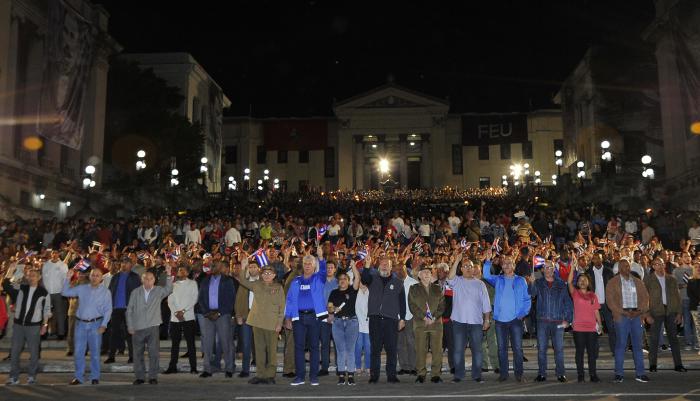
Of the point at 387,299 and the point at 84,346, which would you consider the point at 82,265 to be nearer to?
the point at 84,346

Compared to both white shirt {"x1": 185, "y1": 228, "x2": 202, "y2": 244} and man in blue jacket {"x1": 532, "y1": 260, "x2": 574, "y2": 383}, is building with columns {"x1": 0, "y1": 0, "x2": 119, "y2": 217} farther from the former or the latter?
man in blue jacket {"x1": 532, "y1": 260, "x2": 574, "y2": 383}

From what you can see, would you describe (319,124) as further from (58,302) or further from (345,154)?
(58,302)

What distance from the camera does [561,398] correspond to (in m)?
9.10

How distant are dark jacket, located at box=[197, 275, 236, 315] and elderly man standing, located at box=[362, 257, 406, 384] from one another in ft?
8.39

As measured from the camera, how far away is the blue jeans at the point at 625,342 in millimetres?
10570

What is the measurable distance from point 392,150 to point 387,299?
79.1m

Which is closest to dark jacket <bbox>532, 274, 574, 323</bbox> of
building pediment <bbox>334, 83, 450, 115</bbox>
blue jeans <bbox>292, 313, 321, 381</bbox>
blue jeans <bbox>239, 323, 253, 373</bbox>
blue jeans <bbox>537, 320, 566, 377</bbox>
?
blue jeans <bbox>537, 320, 566, 377</bbox>

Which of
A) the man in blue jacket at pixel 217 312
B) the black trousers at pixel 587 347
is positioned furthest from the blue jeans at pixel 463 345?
Answer: the man in blue jacket at pixel 217 312

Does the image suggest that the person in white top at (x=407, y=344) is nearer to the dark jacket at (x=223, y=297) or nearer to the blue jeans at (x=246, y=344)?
the blue jeans at (x=246, y=344)

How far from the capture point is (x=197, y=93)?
73375 millimetres

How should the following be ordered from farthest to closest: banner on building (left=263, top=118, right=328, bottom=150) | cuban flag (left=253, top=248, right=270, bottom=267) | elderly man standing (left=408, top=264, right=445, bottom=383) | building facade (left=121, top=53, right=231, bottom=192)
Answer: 1. banner on building (left=263, top=118, right=328, bottom=150)
2. building facade (left=121, top=53, right=231, bottom=192)
3. cuban flag (left=253, top=248, right=270, bottom=267)
4. elderly man standing (left=408, top=264, right=445, bottom=383)

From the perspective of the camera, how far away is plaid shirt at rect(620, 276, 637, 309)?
1111 centimetres

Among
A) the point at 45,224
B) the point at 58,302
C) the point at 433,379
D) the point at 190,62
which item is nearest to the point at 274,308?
the point at 433,379

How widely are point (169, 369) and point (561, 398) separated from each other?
22.1ft
